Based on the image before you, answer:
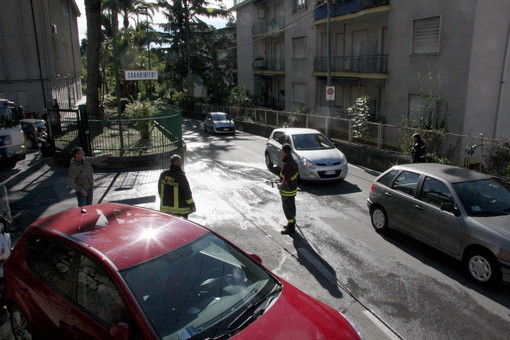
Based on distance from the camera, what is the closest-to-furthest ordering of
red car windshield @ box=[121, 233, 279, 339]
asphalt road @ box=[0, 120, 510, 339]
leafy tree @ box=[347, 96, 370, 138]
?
1. red car windshield @ box=[121, 233, 279, 339]
2. asphalt road @ box=[0, 120, 510, 339]
3. leafy tree @ box=[347, 96, 370, 138]

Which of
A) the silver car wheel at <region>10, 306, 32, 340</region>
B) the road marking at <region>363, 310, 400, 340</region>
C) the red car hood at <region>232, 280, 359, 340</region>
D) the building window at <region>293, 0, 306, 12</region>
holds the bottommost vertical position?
the road marking at <region>363, 310, 400, 340</region>

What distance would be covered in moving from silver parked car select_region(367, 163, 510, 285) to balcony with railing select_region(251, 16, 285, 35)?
87.1 ft

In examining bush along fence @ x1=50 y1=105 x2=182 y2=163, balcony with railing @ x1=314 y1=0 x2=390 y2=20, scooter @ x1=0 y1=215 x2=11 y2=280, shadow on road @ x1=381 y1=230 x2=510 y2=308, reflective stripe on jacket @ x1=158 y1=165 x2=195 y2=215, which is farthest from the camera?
balcony with railing @ x1=314 y1=0 x2=390 y2=20

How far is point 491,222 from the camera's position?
5.93 meters

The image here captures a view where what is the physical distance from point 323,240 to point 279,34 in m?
27.6

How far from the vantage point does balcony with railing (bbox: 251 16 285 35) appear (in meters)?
32.0

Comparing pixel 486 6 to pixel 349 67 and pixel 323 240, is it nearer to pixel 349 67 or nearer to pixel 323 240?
pixel 349 67

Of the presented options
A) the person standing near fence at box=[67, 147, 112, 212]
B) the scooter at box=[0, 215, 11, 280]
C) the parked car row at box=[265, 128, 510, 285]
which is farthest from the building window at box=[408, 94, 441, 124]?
the scooter at box=[0, 215, 11, 280]

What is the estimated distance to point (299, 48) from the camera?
29.4 metres

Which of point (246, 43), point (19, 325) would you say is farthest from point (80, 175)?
point (246, 43)

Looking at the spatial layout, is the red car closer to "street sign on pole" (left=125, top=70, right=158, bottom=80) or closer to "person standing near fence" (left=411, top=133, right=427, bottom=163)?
"person standing near fence" (left=411, top=133, right=427, bottom=163)

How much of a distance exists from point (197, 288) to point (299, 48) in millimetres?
28104

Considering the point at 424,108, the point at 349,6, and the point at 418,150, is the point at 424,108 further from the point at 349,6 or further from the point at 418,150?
the point at 349,6

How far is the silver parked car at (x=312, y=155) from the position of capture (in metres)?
11.8
